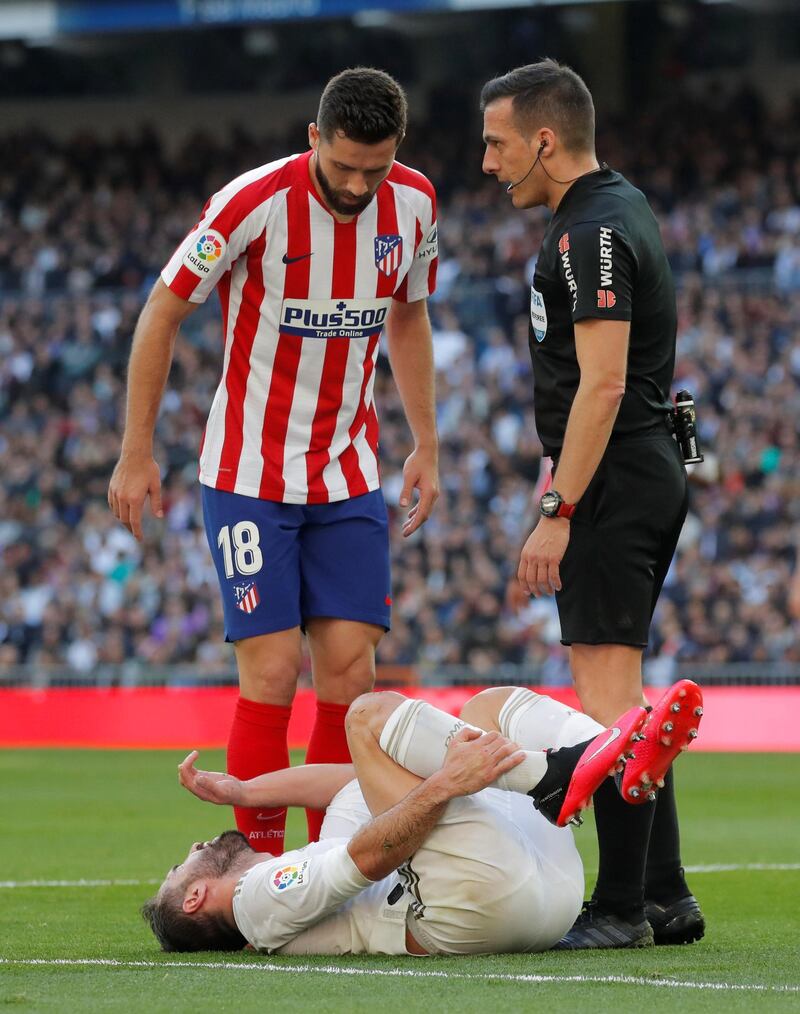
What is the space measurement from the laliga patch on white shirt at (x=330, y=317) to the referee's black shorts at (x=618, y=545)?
1082mm

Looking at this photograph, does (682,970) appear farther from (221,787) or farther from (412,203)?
(412,203)

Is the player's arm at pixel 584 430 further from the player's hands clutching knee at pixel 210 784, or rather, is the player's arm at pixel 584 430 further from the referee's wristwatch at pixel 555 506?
the player's hands clutching knee at pixel 210 784

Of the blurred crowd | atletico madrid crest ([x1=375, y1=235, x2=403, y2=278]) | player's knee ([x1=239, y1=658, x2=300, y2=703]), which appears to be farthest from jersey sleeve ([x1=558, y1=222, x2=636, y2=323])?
the blurred crowd

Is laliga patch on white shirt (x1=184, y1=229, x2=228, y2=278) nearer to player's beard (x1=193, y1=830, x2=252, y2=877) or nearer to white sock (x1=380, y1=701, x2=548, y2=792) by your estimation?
white sock (x1=380, y1=701, x2=548, y2=792)

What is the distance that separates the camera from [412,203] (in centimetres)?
606

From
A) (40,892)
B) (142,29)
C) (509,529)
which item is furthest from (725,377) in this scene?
(40,892)

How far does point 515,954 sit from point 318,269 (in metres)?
2.26

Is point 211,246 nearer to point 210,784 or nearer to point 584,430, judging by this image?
point 584,430

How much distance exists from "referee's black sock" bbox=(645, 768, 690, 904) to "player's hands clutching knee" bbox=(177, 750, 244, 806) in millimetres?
1235

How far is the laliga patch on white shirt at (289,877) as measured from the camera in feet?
16.1

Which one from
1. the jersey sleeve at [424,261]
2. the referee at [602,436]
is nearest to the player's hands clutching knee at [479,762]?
the referee at [602,436]

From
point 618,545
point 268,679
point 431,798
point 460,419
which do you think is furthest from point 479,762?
point 460,419

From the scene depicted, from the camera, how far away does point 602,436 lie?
5.13 m

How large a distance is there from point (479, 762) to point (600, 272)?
143 centimetres
